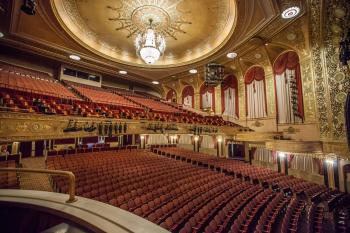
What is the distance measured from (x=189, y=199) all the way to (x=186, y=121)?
4511 millimetres

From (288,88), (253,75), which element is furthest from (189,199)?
(253,75)

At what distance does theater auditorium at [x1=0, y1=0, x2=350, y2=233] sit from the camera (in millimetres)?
3404

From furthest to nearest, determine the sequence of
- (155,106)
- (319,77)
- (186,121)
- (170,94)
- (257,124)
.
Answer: (170,94) < (155,106) < (257,124) < (186,121) < (319,77)

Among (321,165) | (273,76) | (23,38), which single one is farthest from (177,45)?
(321,165)

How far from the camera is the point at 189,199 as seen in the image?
4020 millimetres

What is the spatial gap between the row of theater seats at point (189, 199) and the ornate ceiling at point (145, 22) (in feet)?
16.7

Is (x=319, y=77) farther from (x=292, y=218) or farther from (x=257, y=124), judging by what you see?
(x=292, y=218)

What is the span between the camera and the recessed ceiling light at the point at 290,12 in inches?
206

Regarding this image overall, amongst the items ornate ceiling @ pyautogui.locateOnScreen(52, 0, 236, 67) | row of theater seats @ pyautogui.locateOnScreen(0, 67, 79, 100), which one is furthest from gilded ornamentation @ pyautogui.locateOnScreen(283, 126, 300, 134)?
row of theater seats @ pyautogui.locateOnScreen(0, 67, 79, 100)

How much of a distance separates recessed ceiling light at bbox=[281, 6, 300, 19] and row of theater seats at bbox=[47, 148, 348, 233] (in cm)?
524

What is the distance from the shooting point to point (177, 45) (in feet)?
28.1

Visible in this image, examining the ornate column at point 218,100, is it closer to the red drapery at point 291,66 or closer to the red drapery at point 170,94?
the red drapery at point 291,66

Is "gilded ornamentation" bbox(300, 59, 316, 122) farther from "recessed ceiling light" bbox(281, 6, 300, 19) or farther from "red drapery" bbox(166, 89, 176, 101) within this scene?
"red drapery" bbox(166, 89, 176, 101)

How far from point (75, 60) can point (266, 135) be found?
930cm
